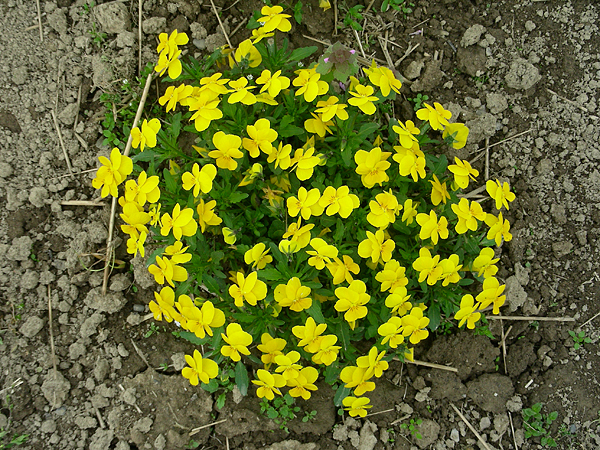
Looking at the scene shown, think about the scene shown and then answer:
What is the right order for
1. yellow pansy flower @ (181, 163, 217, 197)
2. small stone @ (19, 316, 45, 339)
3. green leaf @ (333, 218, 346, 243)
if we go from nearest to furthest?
yellow pansy flower @ (181, 163, 217, 197) → green leaf @ (333, 218, 346, 243) → small stone @ (19, 316, 45, 339)

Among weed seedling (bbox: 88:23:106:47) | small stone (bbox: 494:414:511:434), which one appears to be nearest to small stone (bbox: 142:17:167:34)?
weed seedling (bbox: 88:23:106:47)

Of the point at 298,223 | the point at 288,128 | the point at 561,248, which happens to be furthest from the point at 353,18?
the point at 561,248

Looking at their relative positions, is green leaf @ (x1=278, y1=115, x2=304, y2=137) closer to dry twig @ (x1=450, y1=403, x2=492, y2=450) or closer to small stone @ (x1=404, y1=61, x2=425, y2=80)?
small stone @ (x1=404, y1=61, x2=425, y2=80)

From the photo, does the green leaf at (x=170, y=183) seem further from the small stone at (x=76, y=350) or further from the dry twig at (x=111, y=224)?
the small stone at (x=76, y=350)

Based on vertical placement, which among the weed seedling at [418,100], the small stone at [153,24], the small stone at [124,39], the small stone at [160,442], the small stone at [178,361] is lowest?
the small stone at [160,442]

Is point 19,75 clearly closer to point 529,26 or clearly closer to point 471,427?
point 529,26

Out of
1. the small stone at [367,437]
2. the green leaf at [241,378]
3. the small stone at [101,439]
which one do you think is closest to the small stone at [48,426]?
the small stone at [101,439]
